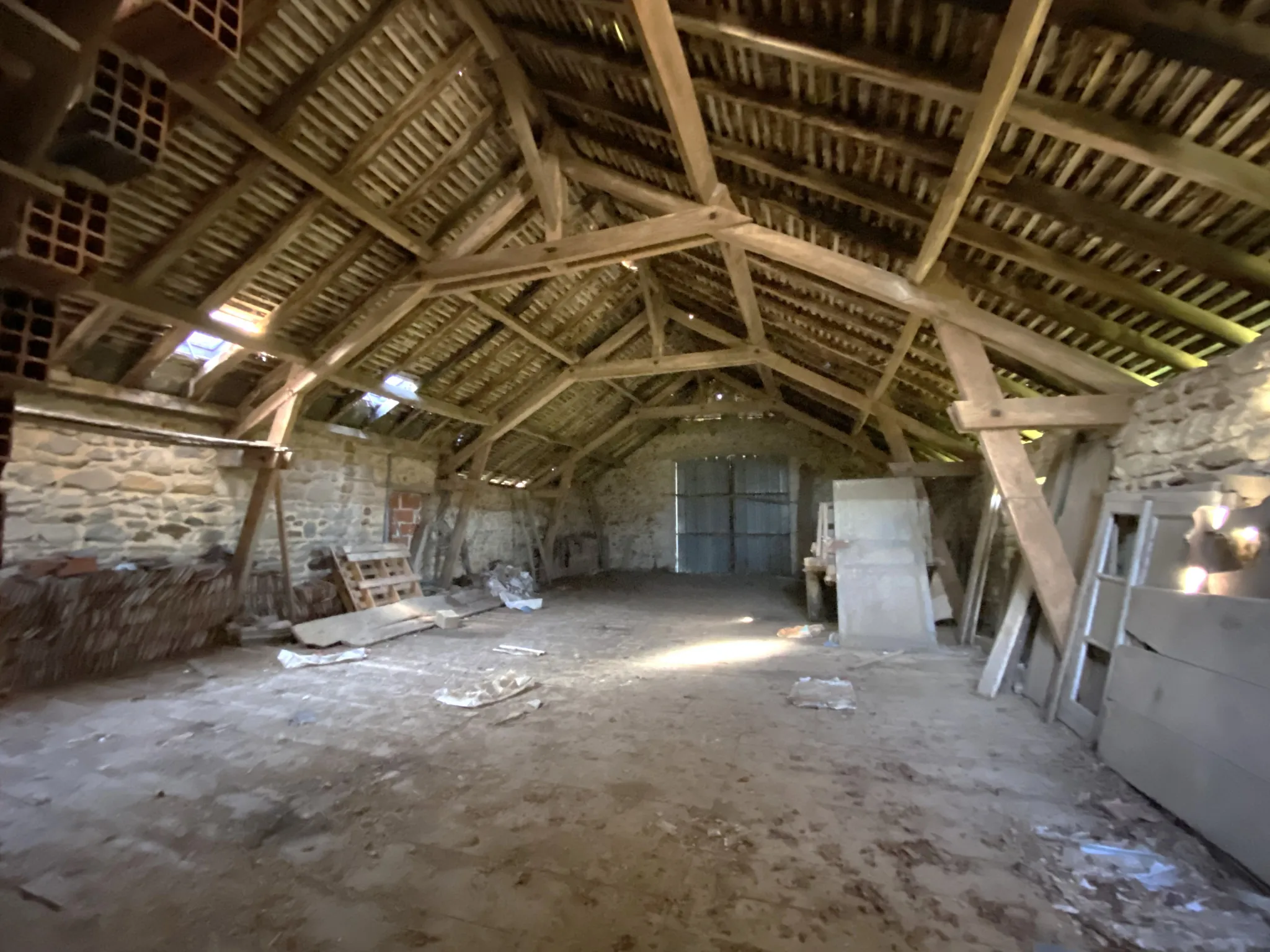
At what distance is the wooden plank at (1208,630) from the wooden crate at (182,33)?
405cm

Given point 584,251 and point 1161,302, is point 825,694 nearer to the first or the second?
point 1161,302

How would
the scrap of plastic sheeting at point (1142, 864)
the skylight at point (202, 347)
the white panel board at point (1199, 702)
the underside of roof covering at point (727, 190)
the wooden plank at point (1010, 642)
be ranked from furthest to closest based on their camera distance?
the skylight at point (202, 347) < the wooden plank at point (1010, 642) < the underside of roof covering at point (727, 190) < the white panel board at point (1199, 702) < the scrap of plastic sheeting at point (1142, 864)

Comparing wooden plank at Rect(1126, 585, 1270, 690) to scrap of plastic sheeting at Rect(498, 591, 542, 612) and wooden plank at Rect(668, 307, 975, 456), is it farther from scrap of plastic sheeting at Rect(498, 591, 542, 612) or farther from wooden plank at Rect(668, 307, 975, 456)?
scrap of plastic sheeting at Rect(498, 591, 542, 612)

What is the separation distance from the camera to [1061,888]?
6.59 ft

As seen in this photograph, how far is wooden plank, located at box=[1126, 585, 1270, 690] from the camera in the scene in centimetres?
224

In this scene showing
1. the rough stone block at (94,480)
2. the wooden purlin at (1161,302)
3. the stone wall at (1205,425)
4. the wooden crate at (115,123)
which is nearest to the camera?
the wooden crate at (115,123)

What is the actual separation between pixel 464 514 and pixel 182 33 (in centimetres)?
713

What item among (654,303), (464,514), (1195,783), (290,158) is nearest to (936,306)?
(1195,783)

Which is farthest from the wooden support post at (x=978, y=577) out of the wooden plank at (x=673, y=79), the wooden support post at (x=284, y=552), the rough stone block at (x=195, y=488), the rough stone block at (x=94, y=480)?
the rough stone block at (x=94, y=480)

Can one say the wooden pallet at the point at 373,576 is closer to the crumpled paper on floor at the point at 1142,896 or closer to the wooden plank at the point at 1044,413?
the wooden plank at the point at 1044,413

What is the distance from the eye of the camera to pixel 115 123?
6.26 ft

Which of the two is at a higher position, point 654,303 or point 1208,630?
point 654,303

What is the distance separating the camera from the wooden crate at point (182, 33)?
1.76 m

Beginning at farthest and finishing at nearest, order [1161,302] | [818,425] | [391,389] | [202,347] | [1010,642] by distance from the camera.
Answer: [818,425], [391,389], [202,347], [1010,642], [1161,302]
